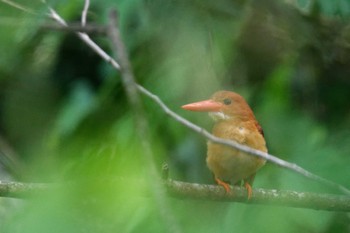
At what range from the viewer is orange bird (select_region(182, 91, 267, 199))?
3.46m

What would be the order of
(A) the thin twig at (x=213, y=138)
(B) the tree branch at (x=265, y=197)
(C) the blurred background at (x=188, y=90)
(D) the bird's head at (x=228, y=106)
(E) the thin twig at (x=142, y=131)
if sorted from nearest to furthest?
(E) the thin twig at (x=142, y=131) → (A) the thin twig at (x=213, y=138) → (C) the blurred background at (x=188, y=90) → (B) the tree branch at (x=265, y=197) → (D) the bird's head at (x=228, y=106)

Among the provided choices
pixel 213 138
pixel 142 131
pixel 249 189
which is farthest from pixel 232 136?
pixel 142 131

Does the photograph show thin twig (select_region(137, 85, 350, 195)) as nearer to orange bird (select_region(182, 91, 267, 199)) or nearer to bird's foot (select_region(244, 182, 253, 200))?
bird's foot (select_region(244, 182, 253, 200))

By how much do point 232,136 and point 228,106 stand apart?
164mm

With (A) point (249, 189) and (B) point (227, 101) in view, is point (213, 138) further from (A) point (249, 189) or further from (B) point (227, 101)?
(B) point (227, 101)

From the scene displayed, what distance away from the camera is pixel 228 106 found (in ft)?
12.5

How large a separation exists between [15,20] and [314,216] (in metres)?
1.20

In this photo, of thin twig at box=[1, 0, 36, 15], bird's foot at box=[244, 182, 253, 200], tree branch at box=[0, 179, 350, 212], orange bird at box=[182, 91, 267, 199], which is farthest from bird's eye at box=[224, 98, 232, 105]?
thin twig at box=[1, 0, 36, 15]

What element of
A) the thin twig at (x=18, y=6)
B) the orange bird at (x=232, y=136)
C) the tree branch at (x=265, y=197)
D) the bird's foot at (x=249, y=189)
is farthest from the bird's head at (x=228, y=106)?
the thin twig at (x=18, y=6)

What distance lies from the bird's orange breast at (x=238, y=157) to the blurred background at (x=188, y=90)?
0.21 feet

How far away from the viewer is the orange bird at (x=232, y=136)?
3.46 meters

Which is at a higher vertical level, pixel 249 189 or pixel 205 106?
pixel 205 106

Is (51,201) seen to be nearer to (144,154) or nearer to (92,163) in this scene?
(92,163)

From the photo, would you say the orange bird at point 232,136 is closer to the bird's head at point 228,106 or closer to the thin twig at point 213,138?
the bird's head at point 228,106
